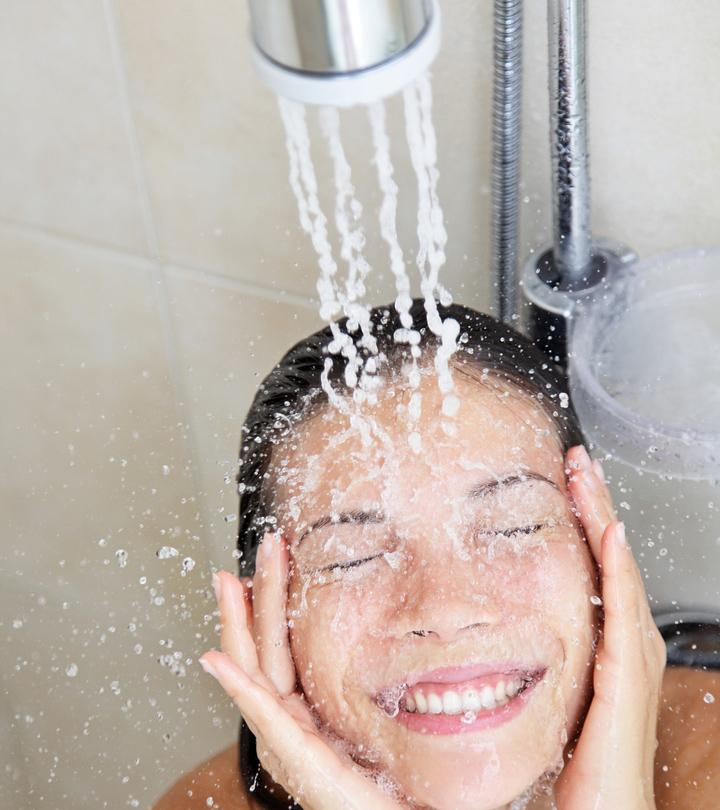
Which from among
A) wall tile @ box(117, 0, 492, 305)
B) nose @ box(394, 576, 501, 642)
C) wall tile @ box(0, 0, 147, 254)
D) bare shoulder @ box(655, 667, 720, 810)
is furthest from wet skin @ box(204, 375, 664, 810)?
wall tile @ box(0, 0, 147, 254)

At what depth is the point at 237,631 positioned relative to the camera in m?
1.09

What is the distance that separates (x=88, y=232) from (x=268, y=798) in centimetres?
69


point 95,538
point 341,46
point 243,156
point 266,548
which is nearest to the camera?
point 341,46

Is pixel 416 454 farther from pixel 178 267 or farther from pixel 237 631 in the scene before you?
pixel 178 267

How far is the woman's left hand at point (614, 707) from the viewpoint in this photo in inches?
41.5

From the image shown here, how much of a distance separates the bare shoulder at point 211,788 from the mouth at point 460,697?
38cm

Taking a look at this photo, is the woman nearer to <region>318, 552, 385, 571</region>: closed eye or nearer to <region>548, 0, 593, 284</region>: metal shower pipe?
<region>318, 552, 385, 571</region>: closed eye

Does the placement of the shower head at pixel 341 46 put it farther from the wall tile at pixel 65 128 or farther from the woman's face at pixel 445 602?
the wall tile at pixel 65 128

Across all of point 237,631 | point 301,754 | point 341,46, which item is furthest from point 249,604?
A: point 341,46

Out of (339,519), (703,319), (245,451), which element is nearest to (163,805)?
(245,451)

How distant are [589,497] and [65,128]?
764mm

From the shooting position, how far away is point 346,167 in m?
1.22

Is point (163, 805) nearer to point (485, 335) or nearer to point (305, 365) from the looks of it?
point (305, 365)

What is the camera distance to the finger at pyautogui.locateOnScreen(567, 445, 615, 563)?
108cm
